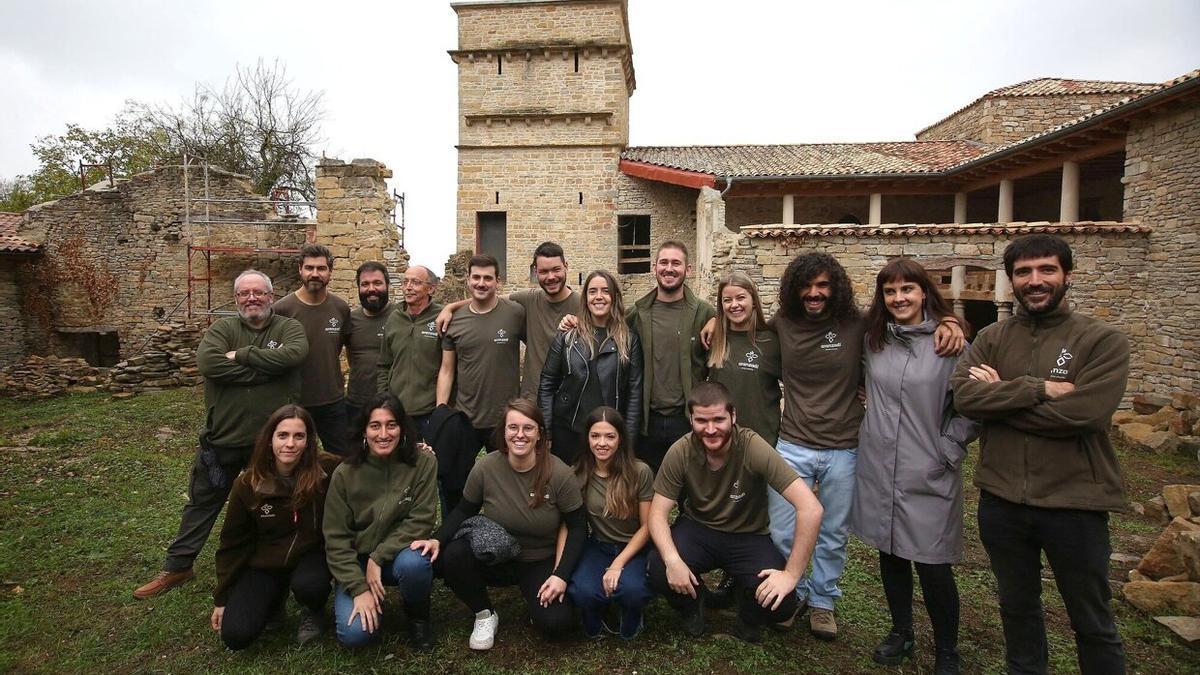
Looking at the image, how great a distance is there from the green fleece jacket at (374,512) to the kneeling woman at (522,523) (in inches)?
5.3

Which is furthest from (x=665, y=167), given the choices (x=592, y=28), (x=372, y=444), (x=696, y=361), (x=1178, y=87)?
(x=372, y=444)

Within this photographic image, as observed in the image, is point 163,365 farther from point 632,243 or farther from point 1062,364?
point 1062,364

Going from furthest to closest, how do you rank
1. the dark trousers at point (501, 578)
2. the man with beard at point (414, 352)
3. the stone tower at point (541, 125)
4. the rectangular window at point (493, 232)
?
the rectangular window at point (493, 232) → the stone tower at point (541, 125) → the man with beard at point (414, 352) → the dark trousers at point (501, 578)

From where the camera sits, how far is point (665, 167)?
12945 mm

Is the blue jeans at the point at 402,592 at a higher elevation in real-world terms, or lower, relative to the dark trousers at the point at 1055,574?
lower

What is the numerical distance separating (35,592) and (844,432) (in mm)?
4704

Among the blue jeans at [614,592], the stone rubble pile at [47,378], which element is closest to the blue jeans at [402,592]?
the blue jeans at [614,592]

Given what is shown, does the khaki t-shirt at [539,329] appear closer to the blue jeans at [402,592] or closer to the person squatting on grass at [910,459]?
the blue jeans at [402,592]

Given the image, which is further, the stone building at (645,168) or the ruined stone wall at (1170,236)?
the stone building at (645,168)

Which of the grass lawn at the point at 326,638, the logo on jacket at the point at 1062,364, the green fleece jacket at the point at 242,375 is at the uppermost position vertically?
the logo on jacket at the point at 1062,364

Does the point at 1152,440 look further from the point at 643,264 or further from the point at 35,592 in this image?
the point at 35,592

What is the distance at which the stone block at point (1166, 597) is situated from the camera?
3.41 meters

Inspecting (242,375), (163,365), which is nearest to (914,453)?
(242,375)

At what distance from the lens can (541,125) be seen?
14008mm
